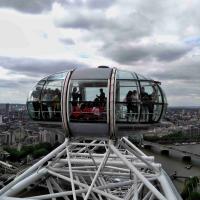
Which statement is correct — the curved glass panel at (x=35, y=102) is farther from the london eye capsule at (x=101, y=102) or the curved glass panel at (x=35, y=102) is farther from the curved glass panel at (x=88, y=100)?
the curved glass panel at (x=88, y=100)

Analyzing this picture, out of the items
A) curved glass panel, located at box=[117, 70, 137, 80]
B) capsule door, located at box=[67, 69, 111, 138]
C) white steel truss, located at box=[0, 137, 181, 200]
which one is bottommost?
white steel truss, located at box=[0, 137, 181, 200]

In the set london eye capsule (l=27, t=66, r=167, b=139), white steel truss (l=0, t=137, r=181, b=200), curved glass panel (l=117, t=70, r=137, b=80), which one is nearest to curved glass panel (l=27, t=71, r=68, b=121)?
london eye capsule (l=27, t=66, r=167, b=139)

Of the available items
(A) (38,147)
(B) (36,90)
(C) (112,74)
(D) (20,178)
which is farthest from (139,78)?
(A) (38,147)

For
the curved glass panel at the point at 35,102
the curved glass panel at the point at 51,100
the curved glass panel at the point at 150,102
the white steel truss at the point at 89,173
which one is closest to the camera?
the white steel truss at the point at 89,173

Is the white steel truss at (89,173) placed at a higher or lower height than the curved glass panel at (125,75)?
lower

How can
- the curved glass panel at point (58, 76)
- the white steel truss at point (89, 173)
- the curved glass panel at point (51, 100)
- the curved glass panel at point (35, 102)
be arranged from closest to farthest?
the white steel truss at point (89, 173) < the curved glass panel at point (51, 100) < the curved glass panel at point (58, 76) < the curved glass panel at point (35, 102)

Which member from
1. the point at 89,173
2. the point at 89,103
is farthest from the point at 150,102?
the point at 89,173

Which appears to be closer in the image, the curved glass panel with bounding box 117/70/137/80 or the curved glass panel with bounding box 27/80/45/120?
the curved glass panel with bounding box 117/70/137/80

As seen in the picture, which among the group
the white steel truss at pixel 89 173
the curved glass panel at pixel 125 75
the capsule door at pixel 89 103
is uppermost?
the curved glass panel at pixel 125 75

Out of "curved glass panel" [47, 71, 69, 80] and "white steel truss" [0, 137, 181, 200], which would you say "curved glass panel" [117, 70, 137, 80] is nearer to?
"curved glass panel" [47, 71, 69, 80]

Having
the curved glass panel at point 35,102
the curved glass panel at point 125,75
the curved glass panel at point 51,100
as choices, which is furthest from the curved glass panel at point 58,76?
the curved glass panel at point 125,75
